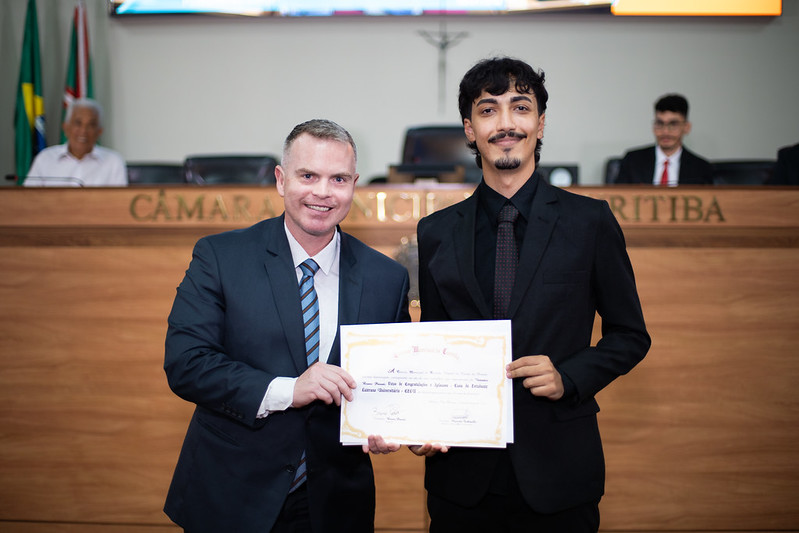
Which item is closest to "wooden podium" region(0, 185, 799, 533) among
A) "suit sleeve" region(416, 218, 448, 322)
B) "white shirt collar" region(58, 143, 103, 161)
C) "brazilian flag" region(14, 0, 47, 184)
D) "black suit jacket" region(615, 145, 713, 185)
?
"suit sleeve" region(416, 218, 448, 322)

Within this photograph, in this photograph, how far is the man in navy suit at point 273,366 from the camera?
141 cm

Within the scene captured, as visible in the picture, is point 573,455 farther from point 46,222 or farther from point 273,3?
point 273,3

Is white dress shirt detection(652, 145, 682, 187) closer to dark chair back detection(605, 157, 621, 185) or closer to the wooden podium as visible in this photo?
dark chair back detection(605, 157, 621, 185)

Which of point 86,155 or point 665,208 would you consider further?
point 86,155

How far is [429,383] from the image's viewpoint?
1392mm

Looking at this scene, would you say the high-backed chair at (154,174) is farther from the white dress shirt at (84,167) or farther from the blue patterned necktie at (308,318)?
the blue patterned necktie at (308,318)

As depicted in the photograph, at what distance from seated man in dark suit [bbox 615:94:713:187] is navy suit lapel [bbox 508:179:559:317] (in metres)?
2.83

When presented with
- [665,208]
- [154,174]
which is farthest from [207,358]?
[154,174]

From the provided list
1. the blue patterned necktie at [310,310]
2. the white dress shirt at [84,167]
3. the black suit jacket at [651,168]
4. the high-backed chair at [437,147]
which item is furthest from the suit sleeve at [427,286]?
the white dress shirt at [84,167]

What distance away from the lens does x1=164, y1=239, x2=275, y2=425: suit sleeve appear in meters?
1.37

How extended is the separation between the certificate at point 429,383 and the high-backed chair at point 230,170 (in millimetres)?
2607

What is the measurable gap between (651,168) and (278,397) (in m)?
3.48

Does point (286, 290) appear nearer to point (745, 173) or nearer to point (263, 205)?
point (263, 205)

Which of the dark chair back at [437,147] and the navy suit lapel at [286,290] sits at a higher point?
the dark chair back at [437,147]
